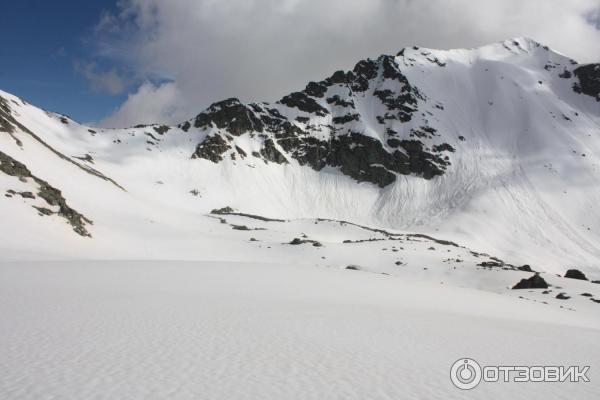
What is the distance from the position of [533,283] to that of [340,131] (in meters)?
126

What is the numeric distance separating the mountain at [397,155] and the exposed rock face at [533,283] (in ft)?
107

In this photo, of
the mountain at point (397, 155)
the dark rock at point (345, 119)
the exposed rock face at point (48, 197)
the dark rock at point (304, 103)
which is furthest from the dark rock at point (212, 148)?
the exposed rock face at point (48, 197)

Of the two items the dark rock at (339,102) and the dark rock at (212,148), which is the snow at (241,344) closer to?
the dark rock at (212,148)

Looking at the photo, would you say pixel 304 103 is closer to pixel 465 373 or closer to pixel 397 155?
pixel 397 155

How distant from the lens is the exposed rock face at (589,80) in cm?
15288

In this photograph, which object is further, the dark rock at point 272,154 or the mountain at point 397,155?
the dark rock at point 272,154

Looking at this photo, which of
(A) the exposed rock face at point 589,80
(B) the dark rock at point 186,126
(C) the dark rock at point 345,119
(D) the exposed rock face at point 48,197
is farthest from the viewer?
(C) the dark rock at point 345,119

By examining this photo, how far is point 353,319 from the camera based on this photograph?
44.1ft

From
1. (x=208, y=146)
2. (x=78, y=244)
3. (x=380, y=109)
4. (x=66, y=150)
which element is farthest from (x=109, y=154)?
(x=380, y=109)

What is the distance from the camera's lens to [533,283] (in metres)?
35.2

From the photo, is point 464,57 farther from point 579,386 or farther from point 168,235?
point 579,386

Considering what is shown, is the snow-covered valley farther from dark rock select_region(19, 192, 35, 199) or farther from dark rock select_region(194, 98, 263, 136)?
dark rock select_region(194, 98, 263, 136)

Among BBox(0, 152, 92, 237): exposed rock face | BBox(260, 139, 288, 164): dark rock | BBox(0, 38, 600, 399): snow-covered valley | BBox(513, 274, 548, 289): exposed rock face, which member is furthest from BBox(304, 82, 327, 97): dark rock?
BBox(513, 274, 548, 289): exposed rock face

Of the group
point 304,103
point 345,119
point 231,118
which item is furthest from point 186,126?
point 345,119
